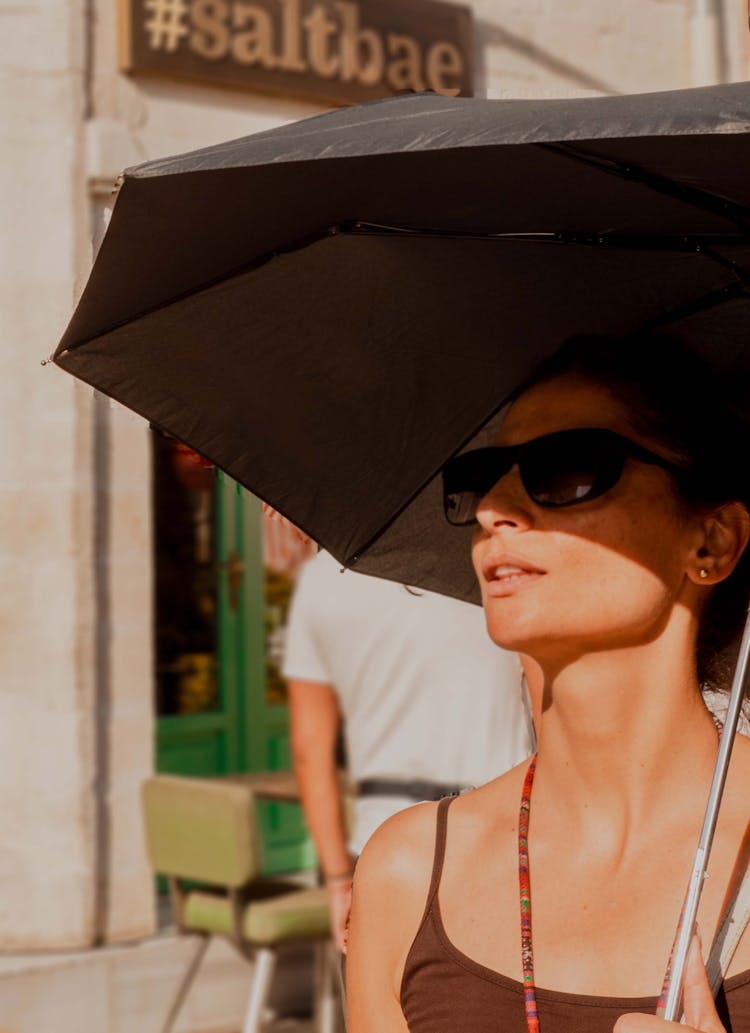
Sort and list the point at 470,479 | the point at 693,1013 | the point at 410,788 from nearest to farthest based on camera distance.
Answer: the point at 693,1013 → the point at 470,479 → the point at 410,788

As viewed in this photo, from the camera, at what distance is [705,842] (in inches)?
73.4

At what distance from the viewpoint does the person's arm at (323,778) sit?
4.80m

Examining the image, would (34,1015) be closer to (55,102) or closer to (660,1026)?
(55,102)

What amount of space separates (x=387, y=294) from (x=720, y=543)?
0.60 meters

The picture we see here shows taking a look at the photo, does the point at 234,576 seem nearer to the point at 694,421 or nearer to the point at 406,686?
the point at 406,686

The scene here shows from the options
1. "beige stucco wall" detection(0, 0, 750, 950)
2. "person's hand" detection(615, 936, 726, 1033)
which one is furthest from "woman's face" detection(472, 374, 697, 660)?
"beige stucco wall" detection(0, 0, 750, 950)

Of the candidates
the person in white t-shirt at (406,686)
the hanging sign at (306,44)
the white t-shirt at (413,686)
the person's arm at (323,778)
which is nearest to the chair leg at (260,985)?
the person's arm at (323,778)

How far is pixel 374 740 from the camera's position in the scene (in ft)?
14.6

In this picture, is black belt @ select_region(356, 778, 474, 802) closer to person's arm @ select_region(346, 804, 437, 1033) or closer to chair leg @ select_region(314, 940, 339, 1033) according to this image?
chair leg @ select_region(314, 940, 339, 1033)

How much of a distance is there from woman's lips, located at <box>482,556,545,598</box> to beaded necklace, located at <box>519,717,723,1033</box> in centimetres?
26

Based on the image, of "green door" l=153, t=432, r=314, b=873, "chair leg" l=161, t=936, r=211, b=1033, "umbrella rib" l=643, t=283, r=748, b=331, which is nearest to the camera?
"umbrella rib" l=643, t=283, r=748, b=331

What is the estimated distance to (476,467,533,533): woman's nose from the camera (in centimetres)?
210

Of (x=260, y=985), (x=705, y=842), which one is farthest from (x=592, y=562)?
(x=260, y=985)

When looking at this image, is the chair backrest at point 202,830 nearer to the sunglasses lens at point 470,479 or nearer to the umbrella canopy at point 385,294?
the umbrella canopy at point 385,294
